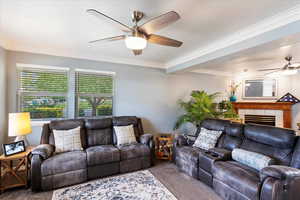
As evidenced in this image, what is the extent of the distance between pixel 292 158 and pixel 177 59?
2.95 meters

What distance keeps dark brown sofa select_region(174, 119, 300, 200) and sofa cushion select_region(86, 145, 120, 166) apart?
1.28 metres

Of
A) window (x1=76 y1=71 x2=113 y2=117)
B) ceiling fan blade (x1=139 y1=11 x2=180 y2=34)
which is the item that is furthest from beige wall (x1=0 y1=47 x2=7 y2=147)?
ceiling fan blade (x1=139 y1=11 x2=180 y2=34)

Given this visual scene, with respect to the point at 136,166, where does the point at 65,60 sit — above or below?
above

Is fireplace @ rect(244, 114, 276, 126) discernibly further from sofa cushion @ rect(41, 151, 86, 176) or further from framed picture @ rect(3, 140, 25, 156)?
framed picture @ rect(3, 140, 25, 156)

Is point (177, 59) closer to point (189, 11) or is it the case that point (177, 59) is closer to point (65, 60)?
point (189, 11)

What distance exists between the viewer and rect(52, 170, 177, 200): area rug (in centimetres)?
217

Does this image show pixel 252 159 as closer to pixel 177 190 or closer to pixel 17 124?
pixel 177 190

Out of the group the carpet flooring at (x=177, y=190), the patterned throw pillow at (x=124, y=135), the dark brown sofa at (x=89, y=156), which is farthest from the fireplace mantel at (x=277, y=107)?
the patterned throw pillow at (x=124, y=135)

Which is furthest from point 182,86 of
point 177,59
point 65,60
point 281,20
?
point 65,60

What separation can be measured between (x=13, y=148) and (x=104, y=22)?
8.03ft

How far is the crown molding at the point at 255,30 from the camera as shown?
1.82 m

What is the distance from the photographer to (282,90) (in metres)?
4.85

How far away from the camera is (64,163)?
243 cm

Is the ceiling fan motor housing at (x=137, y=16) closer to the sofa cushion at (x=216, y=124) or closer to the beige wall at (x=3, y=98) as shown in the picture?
the sofa cushion at (x=216, y=124)
